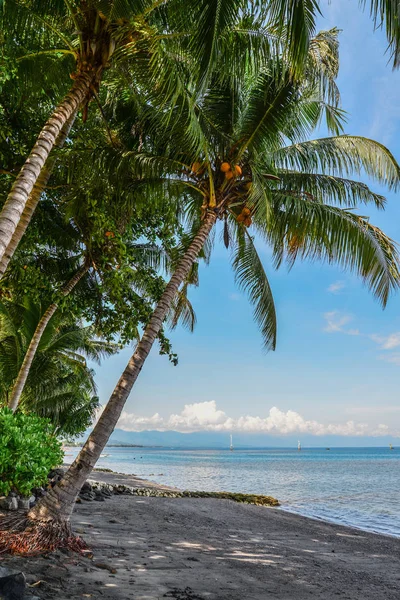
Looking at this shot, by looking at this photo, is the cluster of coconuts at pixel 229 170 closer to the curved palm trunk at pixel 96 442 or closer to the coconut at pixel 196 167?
the coconut at pixel 196 167

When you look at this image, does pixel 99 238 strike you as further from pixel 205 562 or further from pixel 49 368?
pixel 49 368

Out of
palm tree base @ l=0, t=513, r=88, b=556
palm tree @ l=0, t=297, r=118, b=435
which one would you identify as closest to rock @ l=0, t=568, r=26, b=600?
palm tree base @ l=0, t=513, r=88, b=556

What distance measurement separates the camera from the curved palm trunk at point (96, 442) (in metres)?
5.70

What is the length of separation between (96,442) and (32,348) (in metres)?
4.08

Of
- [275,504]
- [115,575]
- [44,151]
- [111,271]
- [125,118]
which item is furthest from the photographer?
[275,504]

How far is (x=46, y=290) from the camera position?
9.12 metres

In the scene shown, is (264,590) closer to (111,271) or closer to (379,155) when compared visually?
(111,271)

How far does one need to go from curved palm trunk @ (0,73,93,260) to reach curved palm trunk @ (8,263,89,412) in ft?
14.8

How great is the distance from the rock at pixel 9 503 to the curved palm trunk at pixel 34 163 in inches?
160

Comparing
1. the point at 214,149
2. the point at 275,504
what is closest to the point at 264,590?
the point at 214,149

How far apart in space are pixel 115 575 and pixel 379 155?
8315 millimetres

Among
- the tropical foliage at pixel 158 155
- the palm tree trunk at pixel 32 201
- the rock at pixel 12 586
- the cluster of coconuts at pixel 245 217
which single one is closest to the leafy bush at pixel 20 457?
the tropical foliage at pixel 158 155

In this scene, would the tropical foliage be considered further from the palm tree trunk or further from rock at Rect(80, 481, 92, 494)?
rock at Rect(80, 481, 92, 494)

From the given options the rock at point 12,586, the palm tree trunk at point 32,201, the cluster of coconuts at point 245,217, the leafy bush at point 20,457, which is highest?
the cluster of coconuts at point 245,217
